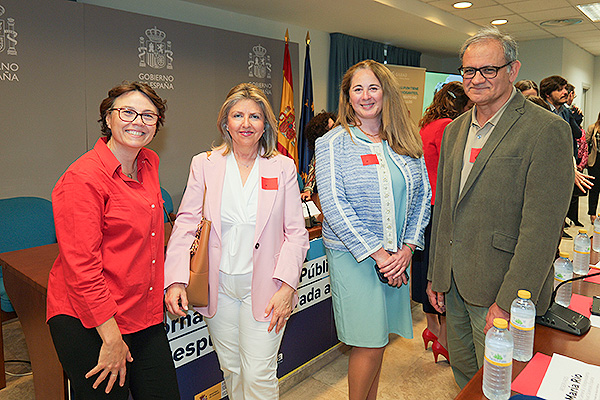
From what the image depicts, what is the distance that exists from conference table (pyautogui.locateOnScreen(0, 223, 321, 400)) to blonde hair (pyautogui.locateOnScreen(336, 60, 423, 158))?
1.46 meters

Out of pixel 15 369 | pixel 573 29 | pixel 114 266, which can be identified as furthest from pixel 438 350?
pixel 573 29

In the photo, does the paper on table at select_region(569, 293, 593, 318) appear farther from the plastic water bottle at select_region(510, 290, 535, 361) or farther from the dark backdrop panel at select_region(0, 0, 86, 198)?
the dark backdrop panel at select_region(0, 0, 86, 198)

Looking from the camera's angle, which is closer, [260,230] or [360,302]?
[260,230]

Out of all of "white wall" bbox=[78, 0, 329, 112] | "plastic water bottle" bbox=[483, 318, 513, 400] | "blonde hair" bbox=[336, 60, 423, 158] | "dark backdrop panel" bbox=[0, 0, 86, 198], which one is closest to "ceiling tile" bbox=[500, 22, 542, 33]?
"white wall" bbox=[78, 0, 329, 112]

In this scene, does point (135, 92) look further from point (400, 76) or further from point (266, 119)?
point (400, 76)

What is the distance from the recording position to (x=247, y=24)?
17.5 ft

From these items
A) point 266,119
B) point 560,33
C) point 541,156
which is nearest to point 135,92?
point 266,119

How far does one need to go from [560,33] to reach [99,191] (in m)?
8.80

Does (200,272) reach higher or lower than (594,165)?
lower

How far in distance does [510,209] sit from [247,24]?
467cm

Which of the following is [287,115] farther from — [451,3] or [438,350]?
[438,350]

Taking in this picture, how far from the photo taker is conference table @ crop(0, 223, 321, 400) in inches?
69.6

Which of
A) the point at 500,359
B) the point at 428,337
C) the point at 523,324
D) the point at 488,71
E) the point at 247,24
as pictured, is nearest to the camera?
the point at 500,359

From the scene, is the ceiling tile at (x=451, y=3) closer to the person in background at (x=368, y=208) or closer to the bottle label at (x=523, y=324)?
the person in background at (x=368, y=208)
